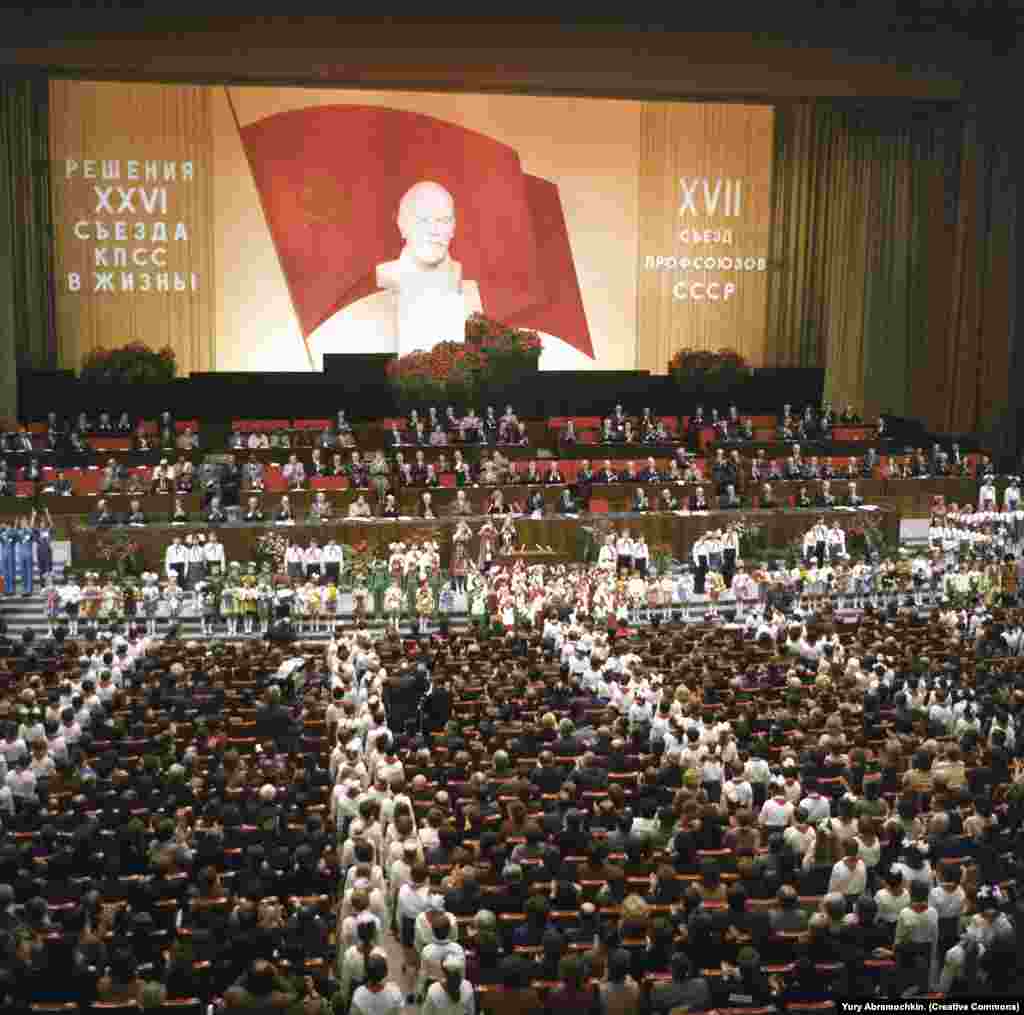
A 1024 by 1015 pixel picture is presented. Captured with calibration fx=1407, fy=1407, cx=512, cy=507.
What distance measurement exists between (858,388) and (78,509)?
22415 millimetres

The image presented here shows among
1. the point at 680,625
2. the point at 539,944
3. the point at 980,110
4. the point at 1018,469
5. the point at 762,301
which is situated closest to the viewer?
the point at 539,944

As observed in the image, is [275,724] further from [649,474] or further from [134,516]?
[649,474]

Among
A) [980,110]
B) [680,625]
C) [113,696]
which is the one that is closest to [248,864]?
[113,696]

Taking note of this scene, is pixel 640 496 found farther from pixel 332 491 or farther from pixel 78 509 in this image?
pixel 78 509

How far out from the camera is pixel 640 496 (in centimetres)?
2627

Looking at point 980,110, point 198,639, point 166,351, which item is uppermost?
point 980,110

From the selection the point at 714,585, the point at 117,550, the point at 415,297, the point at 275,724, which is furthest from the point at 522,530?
the point at 275,724

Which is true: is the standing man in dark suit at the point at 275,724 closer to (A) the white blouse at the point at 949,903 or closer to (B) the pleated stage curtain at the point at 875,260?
(A) the white blouse at the point at 949,903

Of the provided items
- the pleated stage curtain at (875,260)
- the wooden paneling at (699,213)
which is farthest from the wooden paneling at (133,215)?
the pleated stage curtain at (875,260)

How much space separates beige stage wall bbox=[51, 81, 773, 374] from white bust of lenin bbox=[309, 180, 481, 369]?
4.18 ft

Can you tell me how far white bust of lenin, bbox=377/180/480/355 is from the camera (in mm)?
34438

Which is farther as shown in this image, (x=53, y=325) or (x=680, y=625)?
(x=53, y=325)

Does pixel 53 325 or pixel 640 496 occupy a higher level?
pixel 53 325

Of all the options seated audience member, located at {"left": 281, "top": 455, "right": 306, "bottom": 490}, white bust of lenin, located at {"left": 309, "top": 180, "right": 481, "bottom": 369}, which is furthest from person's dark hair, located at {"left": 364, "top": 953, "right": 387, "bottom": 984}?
white bust of lenin, located at {"left": 309, "top": 180, "right": 481, "bottom": 369}
